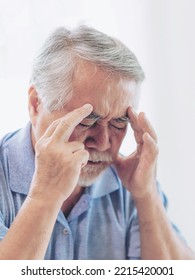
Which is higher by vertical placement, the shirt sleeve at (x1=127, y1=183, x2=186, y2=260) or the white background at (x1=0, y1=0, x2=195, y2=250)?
the white background at (x1=0, y1=0, x2=195, y2=250)

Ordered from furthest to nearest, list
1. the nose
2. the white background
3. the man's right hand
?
the white background < the nose < the man's right hand

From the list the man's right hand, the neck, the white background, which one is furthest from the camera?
the white background

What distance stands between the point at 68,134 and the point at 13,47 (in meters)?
0.54

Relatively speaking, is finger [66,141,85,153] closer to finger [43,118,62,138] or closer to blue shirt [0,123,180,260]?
finger [43,118,62,138]

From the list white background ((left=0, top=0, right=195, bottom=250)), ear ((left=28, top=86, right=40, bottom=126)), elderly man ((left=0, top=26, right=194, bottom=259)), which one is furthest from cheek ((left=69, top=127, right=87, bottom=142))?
white background ((left=0, top=0, right=195, bottom=250))

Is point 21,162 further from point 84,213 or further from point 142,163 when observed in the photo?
point 142,163

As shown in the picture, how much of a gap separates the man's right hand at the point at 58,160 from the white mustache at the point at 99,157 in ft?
0.35

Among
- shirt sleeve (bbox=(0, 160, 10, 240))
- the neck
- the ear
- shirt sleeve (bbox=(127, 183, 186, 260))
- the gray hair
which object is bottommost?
shirt sleeve (bbox=(127, 183, 186, 260))

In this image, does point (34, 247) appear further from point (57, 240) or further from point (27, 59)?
point (27, 59)

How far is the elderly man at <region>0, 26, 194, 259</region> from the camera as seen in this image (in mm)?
1028

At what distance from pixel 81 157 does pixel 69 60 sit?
0.26 meters

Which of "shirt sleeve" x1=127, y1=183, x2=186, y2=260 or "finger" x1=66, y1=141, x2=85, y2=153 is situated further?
"shirt sleeve" x1=127, y1=183, x2=186, y2=260

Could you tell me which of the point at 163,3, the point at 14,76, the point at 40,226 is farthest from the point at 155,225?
the point at 163,3

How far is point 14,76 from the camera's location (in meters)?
1.44
